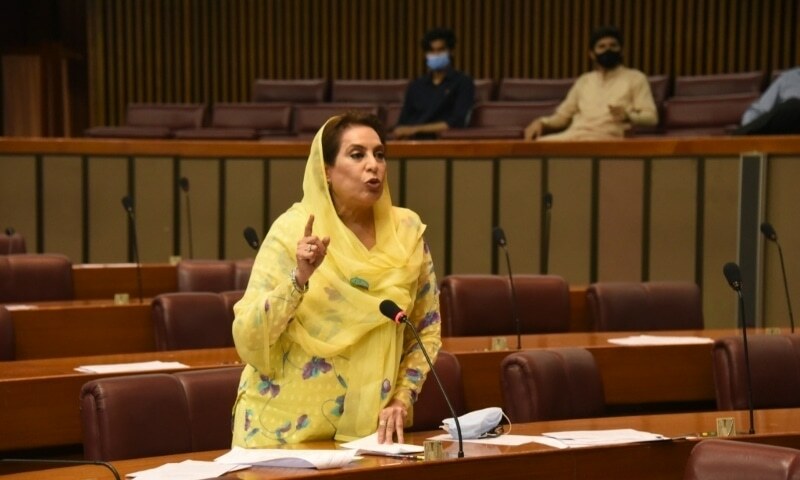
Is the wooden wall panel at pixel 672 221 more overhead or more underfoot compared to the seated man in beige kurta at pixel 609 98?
more underfoot

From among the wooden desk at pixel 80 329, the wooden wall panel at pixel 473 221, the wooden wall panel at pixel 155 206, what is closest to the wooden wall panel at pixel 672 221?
the wooden wall panel at pixel 473 221

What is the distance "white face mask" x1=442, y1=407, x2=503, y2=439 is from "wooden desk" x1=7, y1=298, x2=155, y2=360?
105 inches

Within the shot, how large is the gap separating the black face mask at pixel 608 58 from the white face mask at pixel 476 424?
4871mm

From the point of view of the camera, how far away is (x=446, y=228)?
759 centimetres

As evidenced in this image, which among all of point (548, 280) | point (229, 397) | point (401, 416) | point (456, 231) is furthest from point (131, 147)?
point (401, 416)

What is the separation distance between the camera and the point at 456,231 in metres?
7.57

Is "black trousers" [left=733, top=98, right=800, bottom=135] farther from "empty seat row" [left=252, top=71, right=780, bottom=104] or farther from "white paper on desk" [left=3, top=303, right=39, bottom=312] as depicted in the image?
"white paper on desk" [left=3, top=303, right=39, bottom=312]

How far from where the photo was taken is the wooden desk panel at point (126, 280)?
693 centimetres

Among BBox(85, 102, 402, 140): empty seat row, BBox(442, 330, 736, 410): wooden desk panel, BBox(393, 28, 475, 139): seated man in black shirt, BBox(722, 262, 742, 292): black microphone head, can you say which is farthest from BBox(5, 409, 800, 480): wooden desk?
BBox(85, 102, 402, 140): empty seat row

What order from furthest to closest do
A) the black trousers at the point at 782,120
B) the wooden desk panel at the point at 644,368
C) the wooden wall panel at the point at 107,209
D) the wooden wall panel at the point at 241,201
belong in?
the wooden wall panel at the point at 107,209
the wooden wall panel at the point at 241,201
the black trousers at the point at 782,120
the wooden desk panel at the point at 644,368

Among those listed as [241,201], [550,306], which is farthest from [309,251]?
[241,201]

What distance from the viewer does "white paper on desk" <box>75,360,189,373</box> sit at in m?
4.23

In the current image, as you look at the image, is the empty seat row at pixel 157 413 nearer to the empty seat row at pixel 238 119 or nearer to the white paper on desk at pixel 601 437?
the white paper on desk at pixel 601 437

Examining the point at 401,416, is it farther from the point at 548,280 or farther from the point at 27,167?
the point at 27,167
